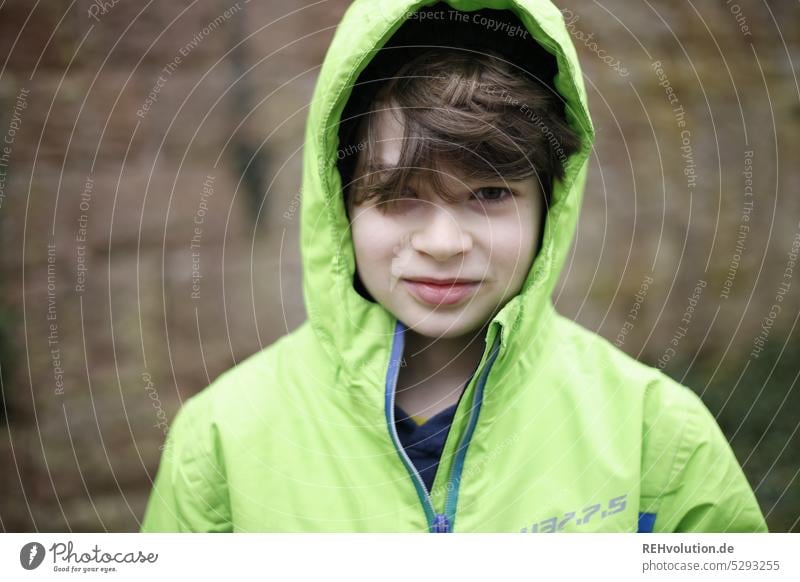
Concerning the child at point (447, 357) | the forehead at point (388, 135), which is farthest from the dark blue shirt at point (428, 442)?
the forehead at point (388, 135)

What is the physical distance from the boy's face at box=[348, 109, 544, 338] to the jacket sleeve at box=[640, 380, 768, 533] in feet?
0.86

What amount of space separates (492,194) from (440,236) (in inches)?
3.6

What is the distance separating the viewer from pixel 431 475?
3.15 ft

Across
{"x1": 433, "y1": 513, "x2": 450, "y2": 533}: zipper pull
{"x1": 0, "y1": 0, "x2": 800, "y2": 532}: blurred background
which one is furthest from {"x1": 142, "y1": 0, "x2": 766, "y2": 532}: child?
{"x1": 0, "y1": 0, "x2": 800, "y2": 532}: blurred background

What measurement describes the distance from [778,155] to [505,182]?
132 centimetres

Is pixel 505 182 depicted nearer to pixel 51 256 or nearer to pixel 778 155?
pixel 51 256

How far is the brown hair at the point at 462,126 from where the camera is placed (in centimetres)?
90

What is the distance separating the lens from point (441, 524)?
3.09 feet

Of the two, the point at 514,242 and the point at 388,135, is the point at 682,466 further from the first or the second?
the point at 388,135

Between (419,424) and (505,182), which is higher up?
(505,182)

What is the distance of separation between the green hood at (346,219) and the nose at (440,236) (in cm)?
10

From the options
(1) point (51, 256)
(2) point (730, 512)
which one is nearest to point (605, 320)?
(2) point (730, 512)

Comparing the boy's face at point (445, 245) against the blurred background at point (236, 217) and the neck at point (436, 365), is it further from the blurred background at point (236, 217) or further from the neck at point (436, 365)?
the blurred background at point (236, 217)

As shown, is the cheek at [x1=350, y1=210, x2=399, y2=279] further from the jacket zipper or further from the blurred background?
the blurred background
